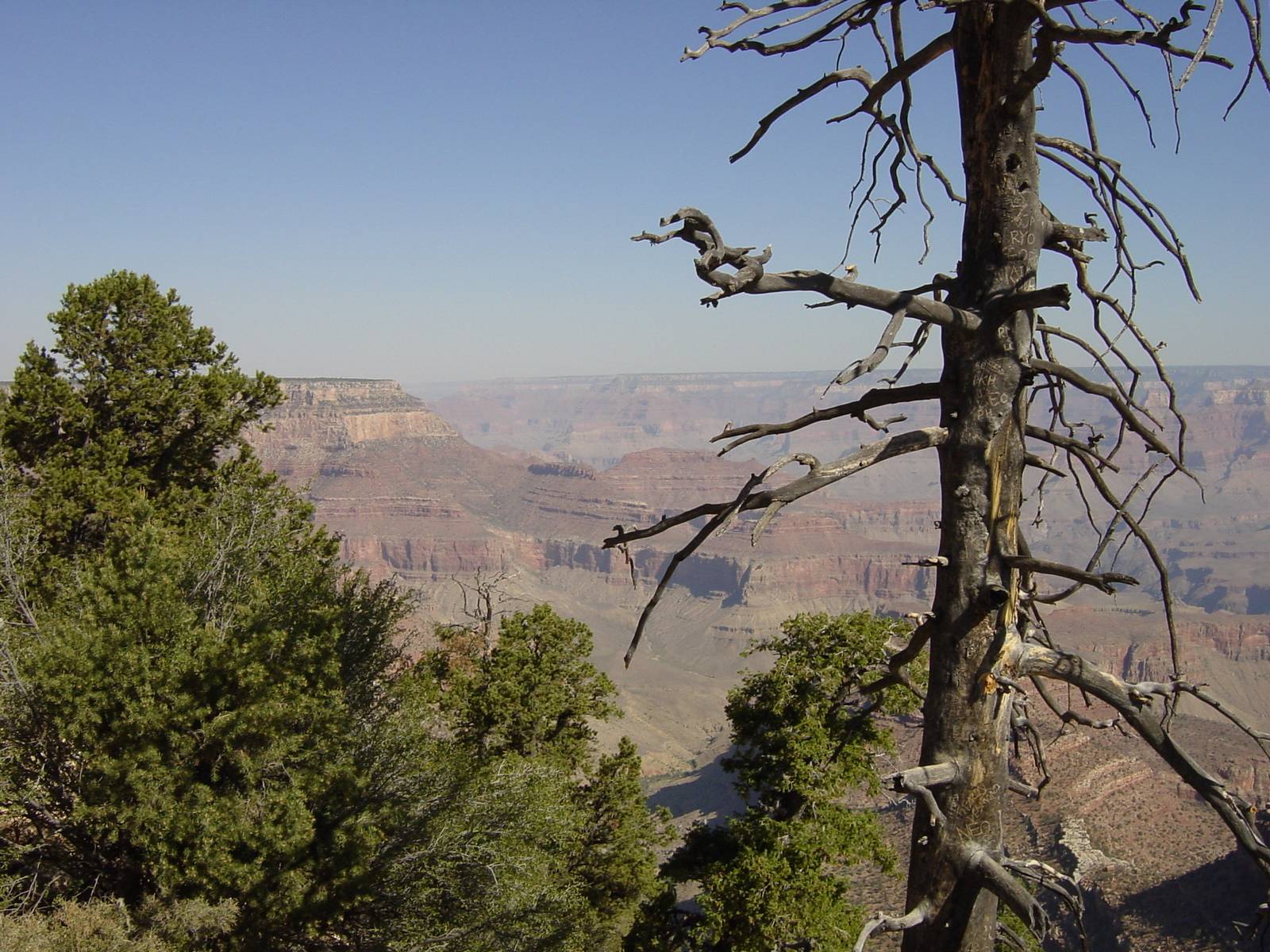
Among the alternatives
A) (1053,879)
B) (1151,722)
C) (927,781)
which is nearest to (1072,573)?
(1151,722)

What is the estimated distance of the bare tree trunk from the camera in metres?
4.24

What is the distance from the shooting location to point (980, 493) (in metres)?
4.37

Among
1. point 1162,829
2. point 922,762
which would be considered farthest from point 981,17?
point 1162,829

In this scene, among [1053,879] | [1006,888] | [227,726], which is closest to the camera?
[1006,888]

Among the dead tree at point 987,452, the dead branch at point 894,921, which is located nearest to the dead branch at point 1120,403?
the dead tree at point 987,452

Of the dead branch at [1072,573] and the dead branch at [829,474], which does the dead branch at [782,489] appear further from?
the dead branch at [1072,573]

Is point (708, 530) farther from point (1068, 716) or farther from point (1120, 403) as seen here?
point (1068, 716)

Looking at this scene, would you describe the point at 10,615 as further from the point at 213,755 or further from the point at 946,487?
the point at 946,487

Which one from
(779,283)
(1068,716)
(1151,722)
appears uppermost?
(779,283)

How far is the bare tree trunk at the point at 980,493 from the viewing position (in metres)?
4.24

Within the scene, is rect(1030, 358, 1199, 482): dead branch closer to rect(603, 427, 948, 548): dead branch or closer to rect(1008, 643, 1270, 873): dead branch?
rect(603, 427, 948, 548): dead branch

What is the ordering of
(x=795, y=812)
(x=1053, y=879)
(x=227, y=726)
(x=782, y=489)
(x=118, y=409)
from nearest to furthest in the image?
1. (x=782, y=489)
2. (x=1053, y=879)
3. (x=227, y=726)
4. (x=795, y=812)
5. (x=118, y=409)

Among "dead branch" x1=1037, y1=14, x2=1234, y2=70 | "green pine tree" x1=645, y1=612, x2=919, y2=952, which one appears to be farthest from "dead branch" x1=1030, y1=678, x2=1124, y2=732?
"green pine tree" x1=645, y1=612, x2=919, y2=952

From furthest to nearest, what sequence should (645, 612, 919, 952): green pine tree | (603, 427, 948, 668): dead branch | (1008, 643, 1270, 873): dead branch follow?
(645, 612, 919, 952): green pine tree, (1008, 643, 1270, 873): dead branch, (603, 427, 948, 668): dead branch
